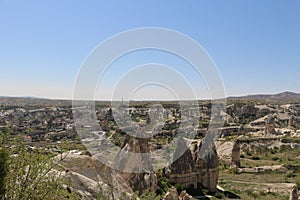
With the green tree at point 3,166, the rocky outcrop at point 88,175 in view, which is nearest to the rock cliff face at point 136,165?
the rocky outcrop at point 88,175

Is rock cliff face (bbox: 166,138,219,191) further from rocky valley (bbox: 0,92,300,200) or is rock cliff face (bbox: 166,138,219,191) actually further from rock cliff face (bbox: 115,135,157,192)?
rock cliff face (bbox: 115,135,157,192)

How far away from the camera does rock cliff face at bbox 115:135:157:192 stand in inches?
462

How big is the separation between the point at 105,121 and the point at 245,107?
4190cm

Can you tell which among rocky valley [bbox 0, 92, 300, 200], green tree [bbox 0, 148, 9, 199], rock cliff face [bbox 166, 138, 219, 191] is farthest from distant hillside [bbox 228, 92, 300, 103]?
green tree [bbox 0, 148, 9, 199]

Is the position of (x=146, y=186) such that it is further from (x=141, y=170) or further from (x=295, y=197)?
(x=295, y=197)

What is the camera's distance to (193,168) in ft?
59.1

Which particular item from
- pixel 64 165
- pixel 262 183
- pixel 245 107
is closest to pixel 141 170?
pixel 64 165

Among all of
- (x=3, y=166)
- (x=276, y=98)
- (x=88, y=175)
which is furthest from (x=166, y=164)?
(x=276, y=98)

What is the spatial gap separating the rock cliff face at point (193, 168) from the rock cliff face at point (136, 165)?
13.0ft

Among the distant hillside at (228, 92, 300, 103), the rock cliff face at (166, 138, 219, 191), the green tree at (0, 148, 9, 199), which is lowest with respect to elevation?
the rock cliff face at (166, 138, 219, 191)

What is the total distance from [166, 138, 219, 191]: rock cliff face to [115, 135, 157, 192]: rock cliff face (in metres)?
3.96

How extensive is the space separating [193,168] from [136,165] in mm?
6355

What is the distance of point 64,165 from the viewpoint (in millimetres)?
8445

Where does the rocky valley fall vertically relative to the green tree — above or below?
below
